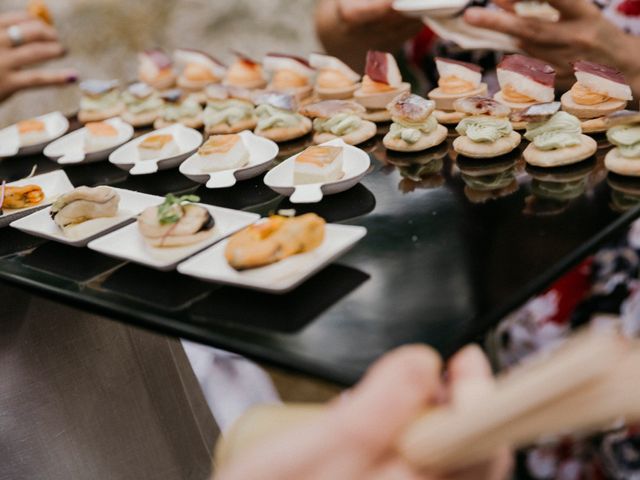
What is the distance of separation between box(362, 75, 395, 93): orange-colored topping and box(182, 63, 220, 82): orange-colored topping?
103cm

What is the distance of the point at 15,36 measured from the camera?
124 inches

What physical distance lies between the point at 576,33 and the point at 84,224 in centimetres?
165

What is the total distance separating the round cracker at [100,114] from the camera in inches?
130

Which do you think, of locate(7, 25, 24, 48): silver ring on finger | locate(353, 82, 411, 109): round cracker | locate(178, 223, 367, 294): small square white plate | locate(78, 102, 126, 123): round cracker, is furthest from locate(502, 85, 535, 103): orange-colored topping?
locate(7, 25, 24, 48): silver ring on finger

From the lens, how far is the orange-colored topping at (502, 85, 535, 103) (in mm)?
2327

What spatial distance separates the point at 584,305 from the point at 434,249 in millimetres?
978

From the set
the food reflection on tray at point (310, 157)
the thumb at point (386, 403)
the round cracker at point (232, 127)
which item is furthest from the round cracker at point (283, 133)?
the thumb at point (386, 403)

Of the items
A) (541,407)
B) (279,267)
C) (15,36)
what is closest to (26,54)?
(15,36)

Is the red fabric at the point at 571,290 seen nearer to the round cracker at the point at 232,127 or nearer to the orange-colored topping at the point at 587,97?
the orange-colored topping at the point at 587,97

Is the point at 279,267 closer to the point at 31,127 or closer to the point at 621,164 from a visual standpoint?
the point at 621,164

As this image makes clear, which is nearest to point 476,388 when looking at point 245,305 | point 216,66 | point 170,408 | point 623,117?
point 245,305

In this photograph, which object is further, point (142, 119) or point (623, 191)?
point (142, 119)

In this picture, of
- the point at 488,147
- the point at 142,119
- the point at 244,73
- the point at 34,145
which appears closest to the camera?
the point at 488,147

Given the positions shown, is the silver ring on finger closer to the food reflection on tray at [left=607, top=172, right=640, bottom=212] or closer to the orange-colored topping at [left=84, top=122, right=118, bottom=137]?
the orange-colored topping at [left=84, top=122, right=118, bottom=137]
